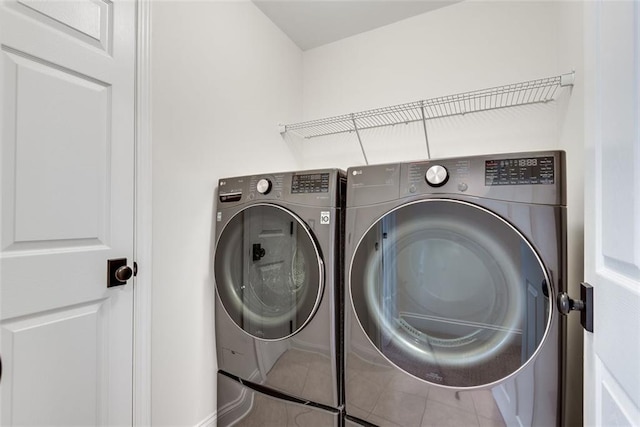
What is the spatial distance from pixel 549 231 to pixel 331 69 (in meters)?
1.82

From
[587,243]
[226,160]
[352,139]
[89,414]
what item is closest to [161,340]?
[89,414]

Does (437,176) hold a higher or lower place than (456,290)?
higher

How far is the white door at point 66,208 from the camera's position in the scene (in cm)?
86

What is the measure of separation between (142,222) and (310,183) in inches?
27.1

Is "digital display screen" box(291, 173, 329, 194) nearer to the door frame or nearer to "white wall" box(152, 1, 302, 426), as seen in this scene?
"white wall" box(152, 1, 302, 426)

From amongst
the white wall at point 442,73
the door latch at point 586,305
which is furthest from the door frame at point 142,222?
the door latch at point 586,305

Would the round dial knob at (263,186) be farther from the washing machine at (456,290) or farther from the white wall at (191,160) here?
the washing machine at (456,290)

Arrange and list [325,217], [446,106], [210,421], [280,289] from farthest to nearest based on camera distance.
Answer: [446,106]
[210,421]
[280,289]
[325,217]

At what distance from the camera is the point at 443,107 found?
5.94ft

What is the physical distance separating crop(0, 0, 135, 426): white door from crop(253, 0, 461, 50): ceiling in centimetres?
101

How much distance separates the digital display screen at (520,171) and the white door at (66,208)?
4.31 ft

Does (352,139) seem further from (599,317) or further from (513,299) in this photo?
(599,317)

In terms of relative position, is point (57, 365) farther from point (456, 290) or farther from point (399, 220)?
point (456, 290)

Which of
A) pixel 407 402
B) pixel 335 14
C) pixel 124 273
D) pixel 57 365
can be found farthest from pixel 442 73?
pixel 57 365
